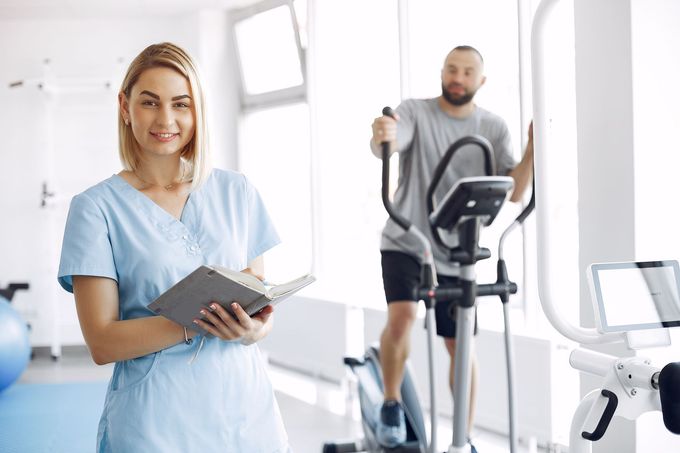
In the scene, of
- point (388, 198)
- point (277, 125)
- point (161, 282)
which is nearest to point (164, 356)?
point (161, 282)

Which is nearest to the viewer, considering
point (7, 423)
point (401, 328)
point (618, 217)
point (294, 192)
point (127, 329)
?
point (127, 329)

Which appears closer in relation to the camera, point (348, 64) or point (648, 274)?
point (648, 274)

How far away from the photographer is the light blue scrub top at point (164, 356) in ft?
4.16

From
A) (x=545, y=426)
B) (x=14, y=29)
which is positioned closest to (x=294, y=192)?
(x=14, y=29)

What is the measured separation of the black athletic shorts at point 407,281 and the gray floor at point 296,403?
520 mm

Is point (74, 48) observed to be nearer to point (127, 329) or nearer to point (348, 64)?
point (348, 64)

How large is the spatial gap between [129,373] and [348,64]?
129 inches

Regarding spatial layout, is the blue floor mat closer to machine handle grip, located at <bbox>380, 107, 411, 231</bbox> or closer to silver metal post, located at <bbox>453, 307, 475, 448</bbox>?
silver metal post, located at <bbox>453, 307, 475, 448</bbox>

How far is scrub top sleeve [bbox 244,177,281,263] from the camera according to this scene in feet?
4.84

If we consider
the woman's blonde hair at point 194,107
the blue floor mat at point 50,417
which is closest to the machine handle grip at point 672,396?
the woman's blonde hair at point 194,107

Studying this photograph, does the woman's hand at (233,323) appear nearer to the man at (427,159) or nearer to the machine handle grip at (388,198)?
the machine handle grip at (388,198)

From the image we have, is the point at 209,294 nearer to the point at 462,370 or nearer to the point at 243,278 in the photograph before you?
the point at 243,278

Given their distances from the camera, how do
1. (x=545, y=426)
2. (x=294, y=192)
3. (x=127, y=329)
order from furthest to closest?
(x=294, y=192) → (x=545, y=426) → (x=127, y=329)

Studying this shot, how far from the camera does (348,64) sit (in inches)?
170
